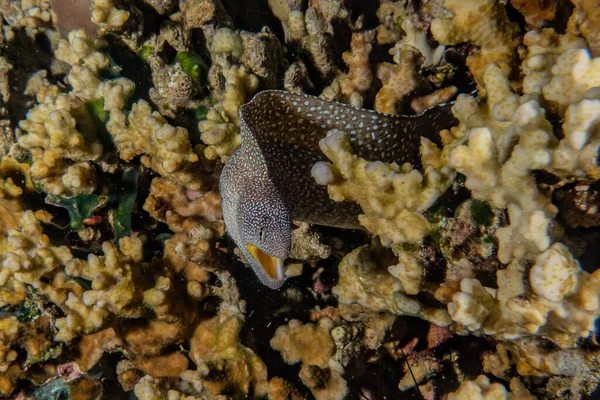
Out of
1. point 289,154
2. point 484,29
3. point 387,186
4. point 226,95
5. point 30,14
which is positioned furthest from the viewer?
point 30,14

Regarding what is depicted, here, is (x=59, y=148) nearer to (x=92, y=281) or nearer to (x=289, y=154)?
(x=92, y=281)

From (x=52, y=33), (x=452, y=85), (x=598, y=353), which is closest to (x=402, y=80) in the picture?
(x=452, y=85)

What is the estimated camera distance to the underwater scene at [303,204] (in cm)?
209

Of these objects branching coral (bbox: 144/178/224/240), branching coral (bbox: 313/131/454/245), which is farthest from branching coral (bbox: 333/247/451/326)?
branching coral (bbox: 144/178/224/240)

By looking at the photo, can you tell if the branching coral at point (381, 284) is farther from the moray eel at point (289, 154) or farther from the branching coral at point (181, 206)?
the branching coral at point (181, 206)

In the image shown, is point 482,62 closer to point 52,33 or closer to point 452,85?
point 452,85

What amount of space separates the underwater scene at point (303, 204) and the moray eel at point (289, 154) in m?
0.02

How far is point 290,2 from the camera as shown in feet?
→ 13.2

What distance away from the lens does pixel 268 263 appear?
129 inches

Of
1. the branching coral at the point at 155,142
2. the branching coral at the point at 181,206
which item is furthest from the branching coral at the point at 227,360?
the branching coral at the point at 155,142

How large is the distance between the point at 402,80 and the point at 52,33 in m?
4.08

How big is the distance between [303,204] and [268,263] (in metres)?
0.62

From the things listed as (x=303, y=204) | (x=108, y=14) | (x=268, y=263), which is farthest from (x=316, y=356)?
(x=108, y=14)

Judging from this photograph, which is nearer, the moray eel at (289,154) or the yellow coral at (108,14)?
the moray eel at (289,154)
